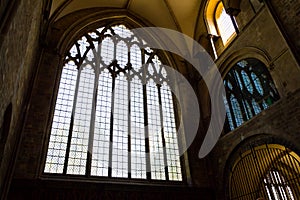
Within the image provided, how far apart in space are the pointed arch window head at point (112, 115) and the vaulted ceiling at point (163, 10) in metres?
1.27

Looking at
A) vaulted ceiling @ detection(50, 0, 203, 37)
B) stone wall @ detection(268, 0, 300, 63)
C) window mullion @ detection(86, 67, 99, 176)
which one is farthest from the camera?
vaulted ceiling @ detection(50, 0, 203, 37)

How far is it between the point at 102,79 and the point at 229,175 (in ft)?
18.7

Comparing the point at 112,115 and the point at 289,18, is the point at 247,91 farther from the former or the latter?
the point at 112,115

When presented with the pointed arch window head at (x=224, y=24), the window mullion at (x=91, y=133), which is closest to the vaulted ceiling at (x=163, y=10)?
the pointed arch window head at (x=224, y=24)

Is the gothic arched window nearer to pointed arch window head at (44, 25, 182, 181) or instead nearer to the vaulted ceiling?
pointed arch window head at (44, 25, 182, 181)

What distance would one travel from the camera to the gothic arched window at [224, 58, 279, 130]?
728 centimetres

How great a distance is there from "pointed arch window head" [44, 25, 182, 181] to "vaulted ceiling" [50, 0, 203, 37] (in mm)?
1274

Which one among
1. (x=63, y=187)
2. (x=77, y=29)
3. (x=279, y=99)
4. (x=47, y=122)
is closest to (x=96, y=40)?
(x=77, y=29)

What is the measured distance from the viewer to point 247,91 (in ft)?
26.6

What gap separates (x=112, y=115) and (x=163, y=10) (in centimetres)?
573

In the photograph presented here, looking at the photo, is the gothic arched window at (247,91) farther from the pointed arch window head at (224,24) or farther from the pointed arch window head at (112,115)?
the pointed arch window head at (112,115)

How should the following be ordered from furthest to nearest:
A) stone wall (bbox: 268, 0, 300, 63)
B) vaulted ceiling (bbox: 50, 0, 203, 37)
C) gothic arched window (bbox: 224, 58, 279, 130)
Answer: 1. vaulted ceiling (bbox: 50, 0, 203, 37)
2. gothic arched window (bbox: 224, 58, 279, 130)
3. stone wall (bbox: 268, 0, 300, 63)

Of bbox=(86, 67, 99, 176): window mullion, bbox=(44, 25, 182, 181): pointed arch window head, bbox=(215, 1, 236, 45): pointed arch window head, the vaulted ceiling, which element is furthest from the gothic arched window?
bbox=(86, 67, 99, 176): window mullion

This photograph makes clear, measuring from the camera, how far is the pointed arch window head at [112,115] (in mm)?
7825
